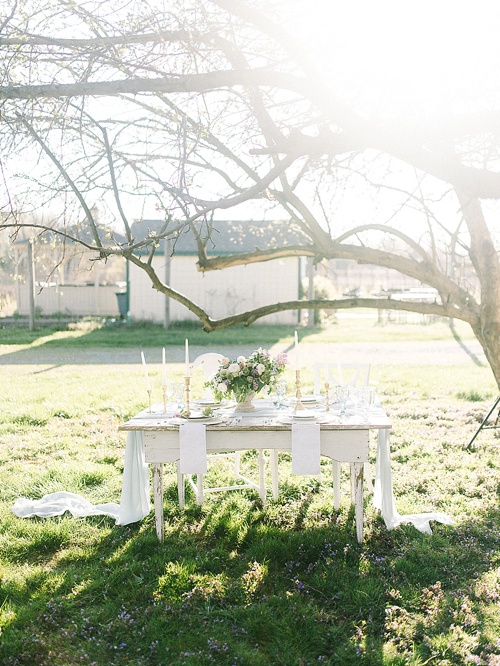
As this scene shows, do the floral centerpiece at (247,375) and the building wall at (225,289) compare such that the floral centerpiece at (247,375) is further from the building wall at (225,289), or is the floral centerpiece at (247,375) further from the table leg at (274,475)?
the building wall at (225,289)

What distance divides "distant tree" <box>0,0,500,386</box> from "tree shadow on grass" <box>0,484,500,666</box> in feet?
6.63

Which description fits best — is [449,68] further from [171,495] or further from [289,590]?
[171,495]

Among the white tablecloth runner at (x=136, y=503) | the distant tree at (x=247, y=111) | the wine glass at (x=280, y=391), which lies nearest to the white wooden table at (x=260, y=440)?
the white tablecloth runner at (x=136, y=503)

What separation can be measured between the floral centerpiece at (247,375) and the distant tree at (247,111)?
60cm

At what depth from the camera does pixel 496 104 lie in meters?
5.18

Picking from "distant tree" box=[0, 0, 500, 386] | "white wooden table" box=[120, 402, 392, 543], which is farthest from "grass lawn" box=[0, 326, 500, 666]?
"distant tree" box=[0, 0, 500, 386]

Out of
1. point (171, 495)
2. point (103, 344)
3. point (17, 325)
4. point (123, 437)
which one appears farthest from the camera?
point (17, 325)

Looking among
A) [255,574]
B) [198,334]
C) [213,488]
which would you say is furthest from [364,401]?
[198,334]

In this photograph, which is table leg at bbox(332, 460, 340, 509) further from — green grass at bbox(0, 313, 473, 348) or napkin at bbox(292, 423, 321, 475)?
green grass at bbox(0, 313, 473, 348)

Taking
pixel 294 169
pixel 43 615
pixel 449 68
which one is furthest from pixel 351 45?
pixel 43 615

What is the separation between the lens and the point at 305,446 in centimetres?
527

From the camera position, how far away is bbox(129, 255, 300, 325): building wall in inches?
928

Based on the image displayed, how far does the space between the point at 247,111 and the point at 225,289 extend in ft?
57.2

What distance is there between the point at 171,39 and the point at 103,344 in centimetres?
1467
